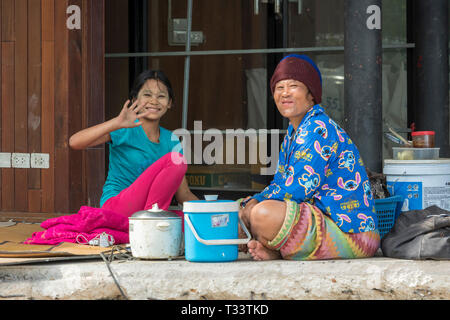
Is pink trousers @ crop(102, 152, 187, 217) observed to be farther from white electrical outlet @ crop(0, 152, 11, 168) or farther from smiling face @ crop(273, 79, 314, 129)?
white electrical outlet @ crop(0, 152, 11, 168)

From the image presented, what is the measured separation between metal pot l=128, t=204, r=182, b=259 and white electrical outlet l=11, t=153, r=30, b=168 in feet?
7.96

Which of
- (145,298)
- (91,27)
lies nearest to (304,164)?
(145,298)

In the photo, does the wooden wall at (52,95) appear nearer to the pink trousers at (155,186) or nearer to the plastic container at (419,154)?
the pink trousers at (155,186)

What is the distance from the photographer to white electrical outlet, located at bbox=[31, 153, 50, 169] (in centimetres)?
545

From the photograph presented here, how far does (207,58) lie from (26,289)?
3.21m

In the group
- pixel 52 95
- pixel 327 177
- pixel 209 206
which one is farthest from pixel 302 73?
pixel 52 95

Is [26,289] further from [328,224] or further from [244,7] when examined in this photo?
[244,7]

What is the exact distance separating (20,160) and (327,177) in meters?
3.11

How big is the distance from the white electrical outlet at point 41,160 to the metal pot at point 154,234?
230cm

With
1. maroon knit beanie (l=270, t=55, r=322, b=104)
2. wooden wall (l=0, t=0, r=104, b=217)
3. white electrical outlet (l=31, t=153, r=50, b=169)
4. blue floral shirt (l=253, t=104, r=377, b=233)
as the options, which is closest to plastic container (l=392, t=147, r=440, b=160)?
blue floral shirt (l=253, t=104, r=377, b=233)

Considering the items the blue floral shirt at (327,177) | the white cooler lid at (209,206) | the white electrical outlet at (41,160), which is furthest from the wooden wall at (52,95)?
the blue floral shirt at (327,177)

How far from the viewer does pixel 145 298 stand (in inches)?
127

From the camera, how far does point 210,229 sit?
325 cm

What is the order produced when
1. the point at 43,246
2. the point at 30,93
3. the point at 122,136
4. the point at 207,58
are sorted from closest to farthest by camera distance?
the point at 43,246
the point at 122,136
the point at 30,93
the point at 207,58
